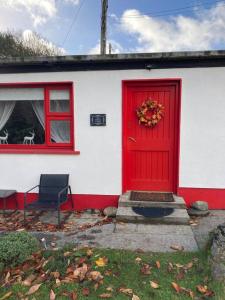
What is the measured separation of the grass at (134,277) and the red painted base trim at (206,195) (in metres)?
1.84

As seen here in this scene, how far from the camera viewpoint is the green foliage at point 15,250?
127 inches

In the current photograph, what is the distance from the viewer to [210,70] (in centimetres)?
500

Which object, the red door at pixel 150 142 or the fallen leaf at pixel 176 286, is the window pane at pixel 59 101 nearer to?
the red door at pixel 150 142

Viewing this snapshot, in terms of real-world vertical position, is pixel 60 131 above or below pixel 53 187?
above

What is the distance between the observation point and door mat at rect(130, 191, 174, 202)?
5125mm

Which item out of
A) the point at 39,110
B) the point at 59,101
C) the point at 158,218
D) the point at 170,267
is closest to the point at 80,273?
the point at 170,267

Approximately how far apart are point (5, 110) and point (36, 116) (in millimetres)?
722

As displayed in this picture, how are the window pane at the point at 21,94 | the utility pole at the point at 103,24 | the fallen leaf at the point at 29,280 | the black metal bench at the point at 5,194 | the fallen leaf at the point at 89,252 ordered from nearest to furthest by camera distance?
the fallen leaf at the point at 29,280
the fallen leaf at the point at 89,252
the black metal bench at the point at 5,194
the window pane at the point at 21,94
the utility pole at the point at 103,24

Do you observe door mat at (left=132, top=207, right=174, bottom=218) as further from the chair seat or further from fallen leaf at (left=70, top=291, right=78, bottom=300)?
fallen leaf at (left=70, top=291, right=78, bottom=300)

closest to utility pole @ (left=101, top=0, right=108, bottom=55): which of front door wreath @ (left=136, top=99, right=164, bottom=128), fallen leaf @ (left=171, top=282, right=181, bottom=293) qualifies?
front door wreath @ (left=136, top=99, right=164, bottom=128)

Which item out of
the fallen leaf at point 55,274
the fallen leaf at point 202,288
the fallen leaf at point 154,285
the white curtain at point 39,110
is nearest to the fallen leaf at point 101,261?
the fallen leaf at point 55,274

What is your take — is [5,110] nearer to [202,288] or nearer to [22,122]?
[22,122]

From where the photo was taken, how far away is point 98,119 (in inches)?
209

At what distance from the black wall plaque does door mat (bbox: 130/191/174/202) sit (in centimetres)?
153
